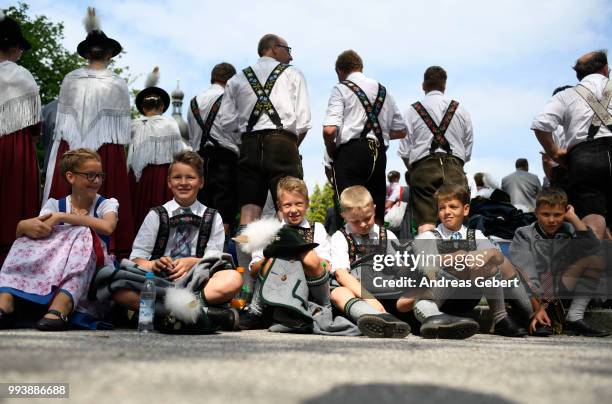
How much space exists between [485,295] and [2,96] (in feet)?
12.4

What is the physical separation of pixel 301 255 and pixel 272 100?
1868mm

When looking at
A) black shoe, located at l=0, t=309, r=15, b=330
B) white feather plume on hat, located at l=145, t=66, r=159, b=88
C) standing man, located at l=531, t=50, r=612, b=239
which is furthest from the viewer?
white feather plume on hat, located at l=145, t=66, r=159, b=88

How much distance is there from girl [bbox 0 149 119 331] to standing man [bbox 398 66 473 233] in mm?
2945

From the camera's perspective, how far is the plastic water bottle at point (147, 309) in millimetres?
3977

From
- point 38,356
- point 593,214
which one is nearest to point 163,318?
point 38,356

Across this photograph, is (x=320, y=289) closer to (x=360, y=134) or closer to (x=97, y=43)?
(x=360, y=134)

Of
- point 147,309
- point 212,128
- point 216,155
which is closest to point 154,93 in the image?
point 212,128

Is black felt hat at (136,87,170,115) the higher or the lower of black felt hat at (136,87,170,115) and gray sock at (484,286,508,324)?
the higher

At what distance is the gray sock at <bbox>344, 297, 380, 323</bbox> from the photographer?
423cm

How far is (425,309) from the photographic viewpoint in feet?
14.2

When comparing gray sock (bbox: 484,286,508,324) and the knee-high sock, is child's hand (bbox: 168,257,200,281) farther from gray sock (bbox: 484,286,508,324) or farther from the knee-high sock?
the knee-high sock

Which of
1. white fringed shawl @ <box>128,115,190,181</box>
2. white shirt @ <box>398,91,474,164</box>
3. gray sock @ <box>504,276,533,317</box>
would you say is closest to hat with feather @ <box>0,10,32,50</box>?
white fringed shawl @ <box>128,115,190,181</box>

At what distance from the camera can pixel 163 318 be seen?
3.88m

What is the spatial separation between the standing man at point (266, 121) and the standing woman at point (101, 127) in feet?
2.88
